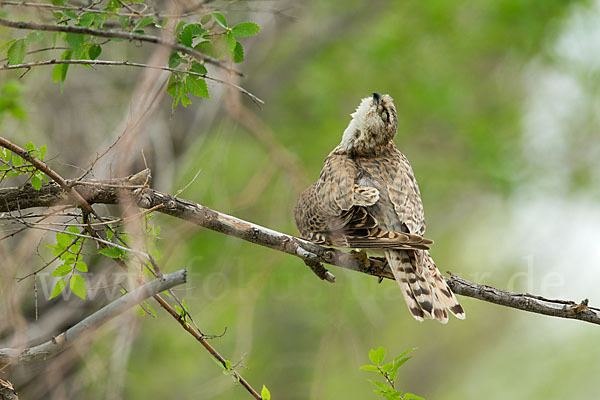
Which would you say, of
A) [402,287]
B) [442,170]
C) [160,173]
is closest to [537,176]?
[442,170]

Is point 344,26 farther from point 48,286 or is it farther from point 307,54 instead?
point 48,286

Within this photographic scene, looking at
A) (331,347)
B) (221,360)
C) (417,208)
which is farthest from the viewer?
(417,208)

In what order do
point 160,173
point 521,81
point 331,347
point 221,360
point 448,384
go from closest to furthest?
1. point 221,360
2. point 331,347
3. point 160,173
4. point 521,81
5. point 448,384

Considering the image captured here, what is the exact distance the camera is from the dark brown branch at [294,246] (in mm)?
3348

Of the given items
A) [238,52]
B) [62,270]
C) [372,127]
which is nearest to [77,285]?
[62,270]

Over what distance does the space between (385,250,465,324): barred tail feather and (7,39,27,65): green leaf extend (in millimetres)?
2433

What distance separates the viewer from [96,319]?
2.84m

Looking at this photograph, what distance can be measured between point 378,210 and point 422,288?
0.64m

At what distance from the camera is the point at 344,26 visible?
11.4 meters

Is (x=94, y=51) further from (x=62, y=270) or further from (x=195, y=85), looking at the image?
(x=62, y=270)

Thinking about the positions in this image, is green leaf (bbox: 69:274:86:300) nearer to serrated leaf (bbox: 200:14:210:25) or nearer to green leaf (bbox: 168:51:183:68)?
green leaf (bbox: 168:51:183:68)

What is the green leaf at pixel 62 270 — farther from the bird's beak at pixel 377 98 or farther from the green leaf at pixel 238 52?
the bird's beak at pixel 377 98

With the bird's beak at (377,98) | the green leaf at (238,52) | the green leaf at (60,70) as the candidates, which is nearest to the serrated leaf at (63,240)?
the green leaf at (60,70)

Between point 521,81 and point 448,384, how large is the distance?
27.2 feet
